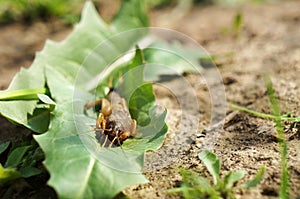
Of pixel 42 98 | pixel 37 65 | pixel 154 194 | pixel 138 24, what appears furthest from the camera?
pixel 138 24

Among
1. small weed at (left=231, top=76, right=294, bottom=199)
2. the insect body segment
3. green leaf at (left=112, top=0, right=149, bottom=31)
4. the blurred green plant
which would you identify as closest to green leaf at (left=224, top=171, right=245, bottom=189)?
small weed at (left=231, top=76, right=294, bottom=199)

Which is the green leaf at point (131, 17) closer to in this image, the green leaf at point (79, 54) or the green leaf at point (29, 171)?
the green leaf at point (79, 54)

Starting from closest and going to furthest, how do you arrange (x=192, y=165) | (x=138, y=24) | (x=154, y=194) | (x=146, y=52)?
1. (x=154, y=194)
2. (x=192, y=165)
3. (x=146, y=52)
4. (x=138, y=24)

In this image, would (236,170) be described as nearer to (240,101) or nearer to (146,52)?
(240,101)

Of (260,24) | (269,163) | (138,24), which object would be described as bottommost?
(269,163)

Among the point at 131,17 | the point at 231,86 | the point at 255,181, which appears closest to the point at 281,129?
the point at 255,181

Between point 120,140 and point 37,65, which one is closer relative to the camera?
point 120,140

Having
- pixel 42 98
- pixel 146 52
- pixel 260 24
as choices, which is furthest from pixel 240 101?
pixel 260 24
